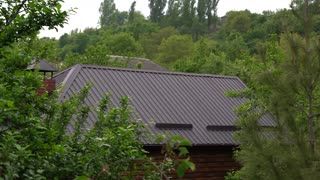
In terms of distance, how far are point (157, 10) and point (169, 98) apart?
280ft

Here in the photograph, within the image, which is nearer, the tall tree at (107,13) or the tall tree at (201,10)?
the tall tree at (201,10)

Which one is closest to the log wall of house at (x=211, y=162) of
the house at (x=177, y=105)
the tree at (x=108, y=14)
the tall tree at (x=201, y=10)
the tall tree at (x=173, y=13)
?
the house at (x=177, y=105)

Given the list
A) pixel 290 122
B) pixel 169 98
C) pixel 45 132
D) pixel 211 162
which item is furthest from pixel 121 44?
pixel 45 132

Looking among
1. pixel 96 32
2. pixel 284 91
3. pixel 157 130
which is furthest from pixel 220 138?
pixel 96 32

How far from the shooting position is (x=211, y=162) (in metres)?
14.9

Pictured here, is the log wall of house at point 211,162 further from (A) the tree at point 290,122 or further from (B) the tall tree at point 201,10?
(B) the tall tree at point 201,10

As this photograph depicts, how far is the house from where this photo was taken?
14494mm

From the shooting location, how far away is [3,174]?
3.92m

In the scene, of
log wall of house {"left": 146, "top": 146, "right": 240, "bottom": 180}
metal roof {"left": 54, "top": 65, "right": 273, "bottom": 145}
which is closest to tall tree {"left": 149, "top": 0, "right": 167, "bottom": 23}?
metal roof {"left": 54, "top": 65, "right": 273, "bottom": 145}

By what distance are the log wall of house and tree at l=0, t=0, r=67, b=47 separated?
9.89 m

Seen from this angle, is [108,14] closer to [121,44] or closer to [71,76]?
[121,44]

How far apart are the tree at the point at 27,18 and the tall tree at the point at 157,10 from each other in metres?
95.1

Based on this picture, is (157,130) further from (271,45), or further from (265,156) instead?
(265,156)

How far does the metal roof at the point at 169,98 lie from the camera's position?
14.5m
